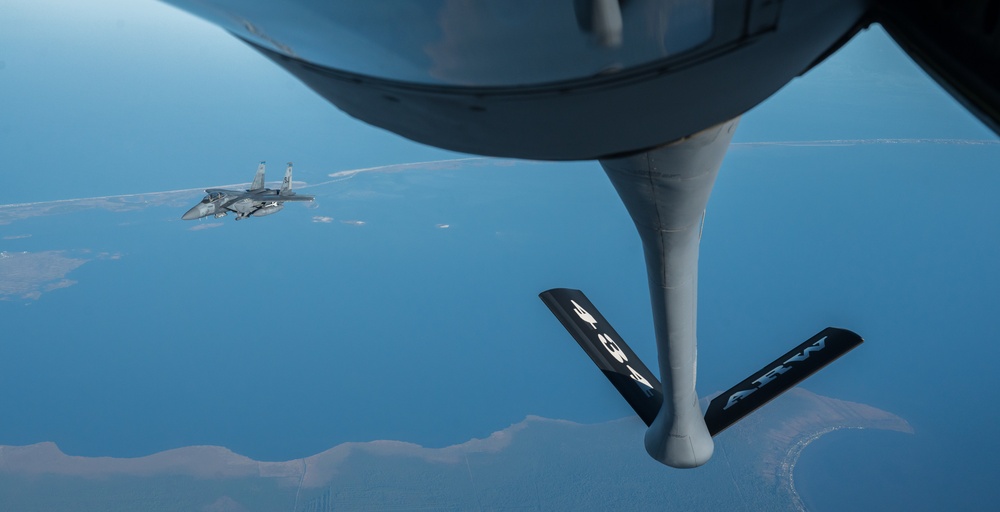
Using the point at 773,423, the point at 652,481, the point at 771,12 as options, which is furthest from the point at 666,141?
the point at 773,423

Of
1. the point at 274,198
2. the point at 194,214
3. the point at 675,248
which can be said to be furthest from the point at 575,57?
the point at 194,214

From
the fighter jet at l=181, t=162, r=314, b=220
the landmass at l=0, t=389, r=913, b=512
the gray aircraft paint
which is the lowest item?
the landmass at l=0, t=389, r=913, b=512

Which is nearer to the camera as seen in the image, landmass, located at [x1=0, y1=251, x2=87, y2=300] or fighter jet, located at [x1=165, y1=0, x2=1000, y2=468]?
fighter jet, located at [x1=165, y1=0, x2=1000, y2=468]

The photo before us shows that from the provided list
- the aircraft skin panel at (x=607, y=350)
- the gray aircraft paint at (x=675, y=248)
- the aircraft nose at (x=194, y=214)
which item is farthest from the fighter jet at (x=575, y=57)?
the aircraft nose at (x=194, y=214)

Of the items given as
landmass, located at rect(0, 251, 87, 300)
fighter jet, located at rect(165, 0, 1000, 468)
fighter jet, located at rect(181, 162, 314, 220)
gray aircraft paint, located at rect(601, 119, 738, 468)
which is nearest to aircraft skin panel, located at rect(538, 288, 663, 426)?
gray aircraft paint, located at rect(601, 119, 738, 468)

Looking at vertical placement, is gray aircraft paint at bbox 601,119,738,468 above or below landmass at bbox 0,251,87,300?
above

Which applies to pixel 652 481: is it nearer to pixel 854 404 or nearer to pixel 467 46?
pixel 854 404

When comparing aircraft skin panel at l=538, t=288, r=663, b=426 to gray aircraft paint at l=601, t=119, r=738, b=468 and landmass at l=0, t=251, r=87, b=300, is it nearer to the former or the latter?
gray aircraft paint at l=601, t=119, r=738, b=468
